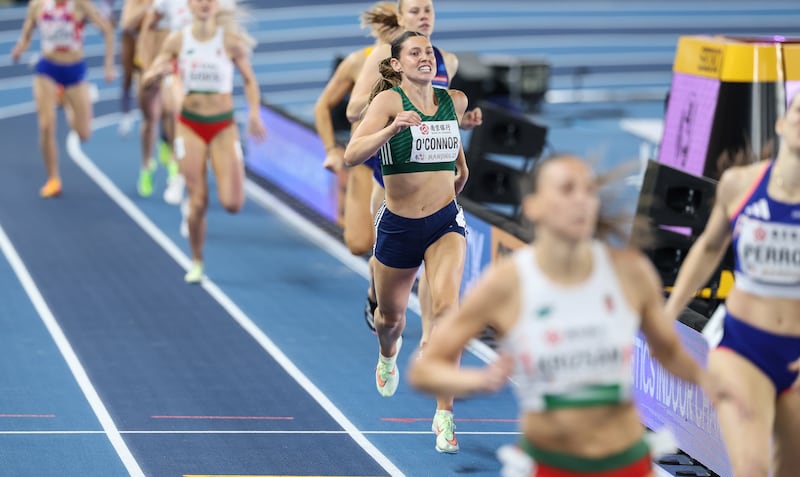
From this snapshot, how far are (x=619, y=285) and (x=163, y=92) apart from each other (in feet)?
39.1

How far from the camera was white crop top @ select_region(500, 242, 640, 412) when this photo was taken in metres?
4.61

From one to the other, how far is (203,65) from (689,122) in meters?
3.92

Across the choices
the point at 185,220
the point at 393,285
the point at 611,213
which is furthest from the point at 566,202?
the point at 185,220

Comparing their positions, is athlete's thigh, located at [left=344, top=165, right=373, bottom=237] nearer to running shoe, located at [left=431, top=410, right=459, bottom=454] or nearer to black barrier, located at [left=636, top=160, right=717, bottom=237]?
black barrier, located at [left=636, top=160, right=717, bottom=237]

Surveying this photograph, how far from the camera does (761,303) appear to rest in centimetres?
587

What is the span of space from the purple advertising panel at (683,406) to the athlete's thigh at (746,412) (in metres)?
1.84

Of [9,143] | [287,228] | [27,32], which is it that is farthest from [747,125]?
[9,143]

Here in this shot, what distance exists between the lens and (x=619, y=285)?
15.6ft

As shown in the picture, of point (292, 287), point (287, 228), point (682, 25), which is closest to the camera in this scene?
point (292, 287)

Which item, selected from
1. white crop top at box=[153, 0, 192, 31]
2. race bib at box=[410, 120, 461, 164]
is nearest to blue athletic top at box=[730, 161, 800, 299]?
race bib at box=[410, 120, 461, 164]

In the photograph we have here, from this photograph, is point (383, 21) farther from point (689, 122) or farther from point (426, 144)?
point (689, 122)

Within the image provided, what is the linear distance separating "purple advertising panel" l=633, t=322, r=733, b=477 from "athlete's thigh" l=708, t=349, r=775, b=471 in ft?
6.02

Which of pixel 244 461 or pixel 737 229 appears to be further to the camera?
pixel 244 461

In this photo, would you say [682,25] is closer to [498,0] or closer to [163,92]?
[498,0]
